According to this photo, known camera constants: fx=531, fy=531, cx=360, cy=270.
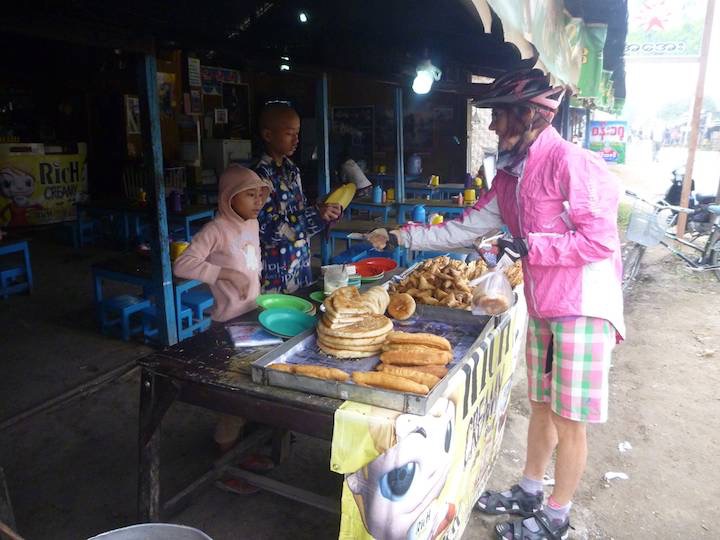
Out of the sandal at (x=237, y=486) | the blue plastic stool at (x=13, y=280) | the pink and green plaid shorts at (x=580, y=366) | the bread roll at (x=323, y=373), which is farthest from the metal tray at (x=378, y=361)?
the blue plastic stool at (x=13, y=280)

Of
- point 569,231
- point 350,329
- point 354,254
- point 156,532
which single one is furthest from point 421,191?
point 156,532

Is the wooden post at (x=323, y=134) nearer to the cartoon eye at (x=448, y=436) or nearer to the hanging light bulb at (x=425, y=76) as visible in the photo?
the hanging light bulb at (x=425, y=76)

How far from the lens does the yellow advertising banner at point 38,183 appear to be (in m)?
9.38

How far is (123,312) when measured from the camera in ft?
16.5

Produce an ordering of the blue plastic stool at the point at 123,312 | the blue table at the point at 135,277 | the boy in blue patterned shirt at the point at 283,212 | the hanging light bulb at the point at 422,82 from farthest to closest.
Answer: the hanging light bulb at the point at 422,82, the blue plastic stool at the point at 123,312, the blue table at the point at 135,277, the boy in blue patterned shirt at the point at 283,212

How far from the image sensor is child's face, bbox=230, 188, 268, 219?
2.87 metres

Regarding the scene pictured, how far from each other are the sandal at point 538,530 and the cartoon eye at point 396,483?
125cm

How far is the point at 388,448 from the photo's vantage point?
166 centimetres

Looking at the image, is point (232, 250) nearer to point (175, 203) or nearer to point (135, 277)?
point (135, 277)

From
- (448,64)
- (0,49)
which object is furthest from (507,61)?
(0,49)

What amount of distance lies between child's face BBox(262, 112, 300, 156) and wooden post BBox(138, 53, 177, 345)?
0.99 meters

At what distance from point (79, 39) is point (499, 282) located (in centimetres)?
269

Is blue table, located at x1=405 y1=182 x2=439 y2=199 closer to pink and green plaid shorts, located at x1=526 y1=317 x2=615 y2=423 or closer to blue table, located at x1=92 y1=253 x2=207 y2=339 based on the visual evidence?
blue table, located at x1=92 y1=253 x2=207 y2=339

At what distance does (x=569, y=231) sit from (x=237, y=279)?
164cm
